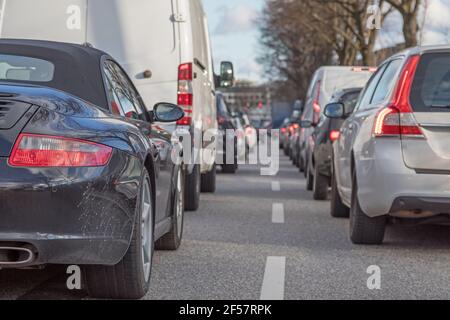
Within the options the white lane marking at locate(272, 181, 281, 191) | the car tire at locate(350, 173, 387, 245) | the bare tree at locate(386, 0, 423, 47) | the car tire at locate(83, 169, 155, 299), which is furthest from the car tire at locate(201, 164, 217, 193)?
the bare tree at locate(386, 0, 423, 47)

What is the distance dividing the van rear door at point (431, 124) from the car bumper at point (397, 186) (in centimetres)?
7

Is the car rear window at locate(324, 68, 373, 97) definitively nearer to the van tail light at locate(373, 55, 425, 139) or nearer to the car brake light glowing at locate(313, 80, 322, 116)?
the car brake light glowing at locate(313, 80, 322, 116)

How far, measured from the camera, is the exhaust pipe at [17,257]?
507 cm

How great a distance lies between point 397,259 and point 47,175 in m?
3.62

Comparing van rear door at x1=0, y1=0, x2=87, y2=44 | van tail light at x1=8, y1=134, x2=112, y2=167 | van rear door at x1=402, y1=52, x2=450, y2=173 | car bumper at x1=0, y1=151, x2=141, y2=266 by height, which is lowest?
car bumper at x1=0, y1=151, x2=141, y2=266

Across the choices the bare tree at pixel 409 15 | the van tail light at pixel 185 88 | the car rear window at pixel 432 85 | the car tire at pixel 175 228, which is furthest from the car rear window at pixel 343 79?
the bare tree at pixel 409 15

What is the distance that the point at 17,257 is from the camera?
5125mm

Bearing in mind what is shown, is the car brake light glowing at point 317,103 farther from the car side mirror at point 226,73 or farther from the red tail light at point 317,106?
the car side mirror at point 226,73

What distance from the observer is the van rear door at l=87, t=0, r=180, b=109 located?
1094 centimetres

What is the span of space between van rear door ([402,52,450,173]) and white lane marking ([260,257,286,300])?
1.26 meters

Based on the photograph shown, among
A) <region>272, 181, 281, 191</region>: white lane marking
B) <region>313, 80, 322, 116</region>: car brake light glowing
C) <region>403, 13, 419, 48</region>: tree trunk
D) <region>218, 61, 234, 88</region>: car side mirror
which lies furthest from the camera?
<region>403, 13, 419, 48</region>: tree trunk

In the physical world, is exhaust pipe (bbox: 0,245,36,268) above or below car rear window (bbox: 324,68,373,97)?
below

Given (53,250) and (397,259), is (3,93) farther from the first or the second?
(397,259)

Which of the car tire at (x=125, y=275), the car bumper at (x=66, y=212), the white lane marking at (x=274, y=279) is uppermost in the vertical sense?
the car bumper at (x=66, y=212)
